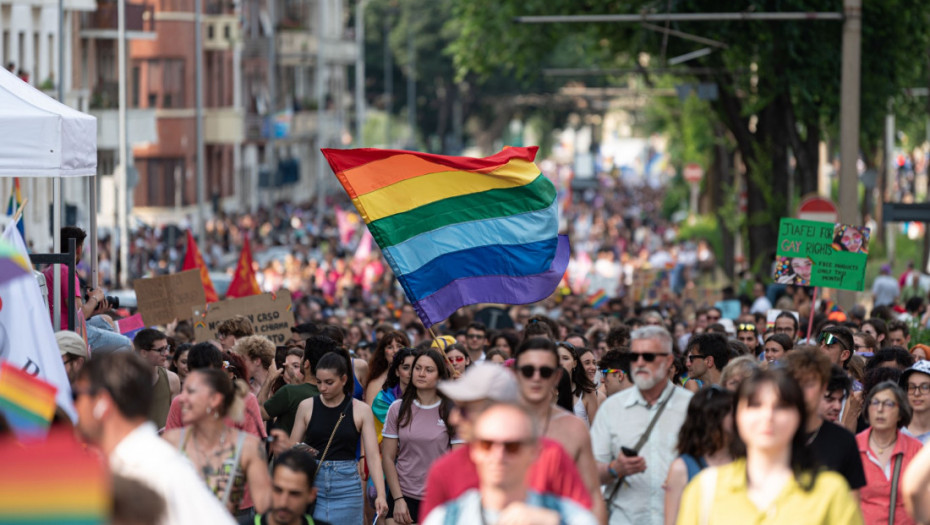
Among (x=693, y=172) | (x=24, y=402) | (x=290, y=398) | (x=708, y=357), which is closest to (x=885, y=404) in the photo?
(x=708, y=357)

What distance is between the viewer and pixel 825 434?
6840 mm

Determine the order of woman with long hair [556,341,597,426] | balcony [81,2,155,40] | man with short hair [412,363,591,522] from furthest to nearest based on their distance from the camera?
balcony [81,2,155,40]
woman with long hair [556,341,597,426]
man with short hair [412,363,591,522]

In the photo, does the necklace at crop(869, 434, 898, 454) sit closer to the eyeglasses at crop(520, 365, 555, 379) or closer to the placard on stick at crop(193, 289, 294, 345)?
the eyeglasses at crop(520, 365, 555, 379)

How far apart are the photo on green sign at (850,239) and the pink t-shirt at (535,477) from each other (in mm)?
9965

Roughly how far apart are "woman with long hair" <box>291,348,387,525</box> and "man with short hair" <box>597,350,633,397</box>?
151cm

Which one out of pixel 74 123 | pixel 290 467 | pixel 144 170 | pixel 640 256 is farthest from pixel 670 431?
pixel 144 170

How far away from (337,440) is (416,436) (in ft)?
1.88

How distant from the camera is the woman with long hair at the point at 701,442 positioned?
264 inches

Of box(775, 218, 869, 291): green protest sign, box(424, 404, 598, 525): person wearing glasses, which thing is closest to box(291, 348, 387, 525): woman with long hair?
box(424, 404, 598, 525): person wearing glasses

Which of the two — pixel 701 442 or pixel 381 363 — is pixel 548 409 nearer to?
pixel 701 442

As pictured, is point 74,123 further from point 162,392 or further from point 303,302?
point 303,302

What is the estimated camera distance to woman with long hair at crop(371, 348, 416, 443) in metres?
10.3

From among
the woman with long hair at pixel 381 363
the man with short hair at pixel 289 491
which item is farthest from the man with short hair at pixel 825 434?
the woman with long hair at pixel 381 363

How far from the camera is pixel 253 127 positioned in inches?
2633
